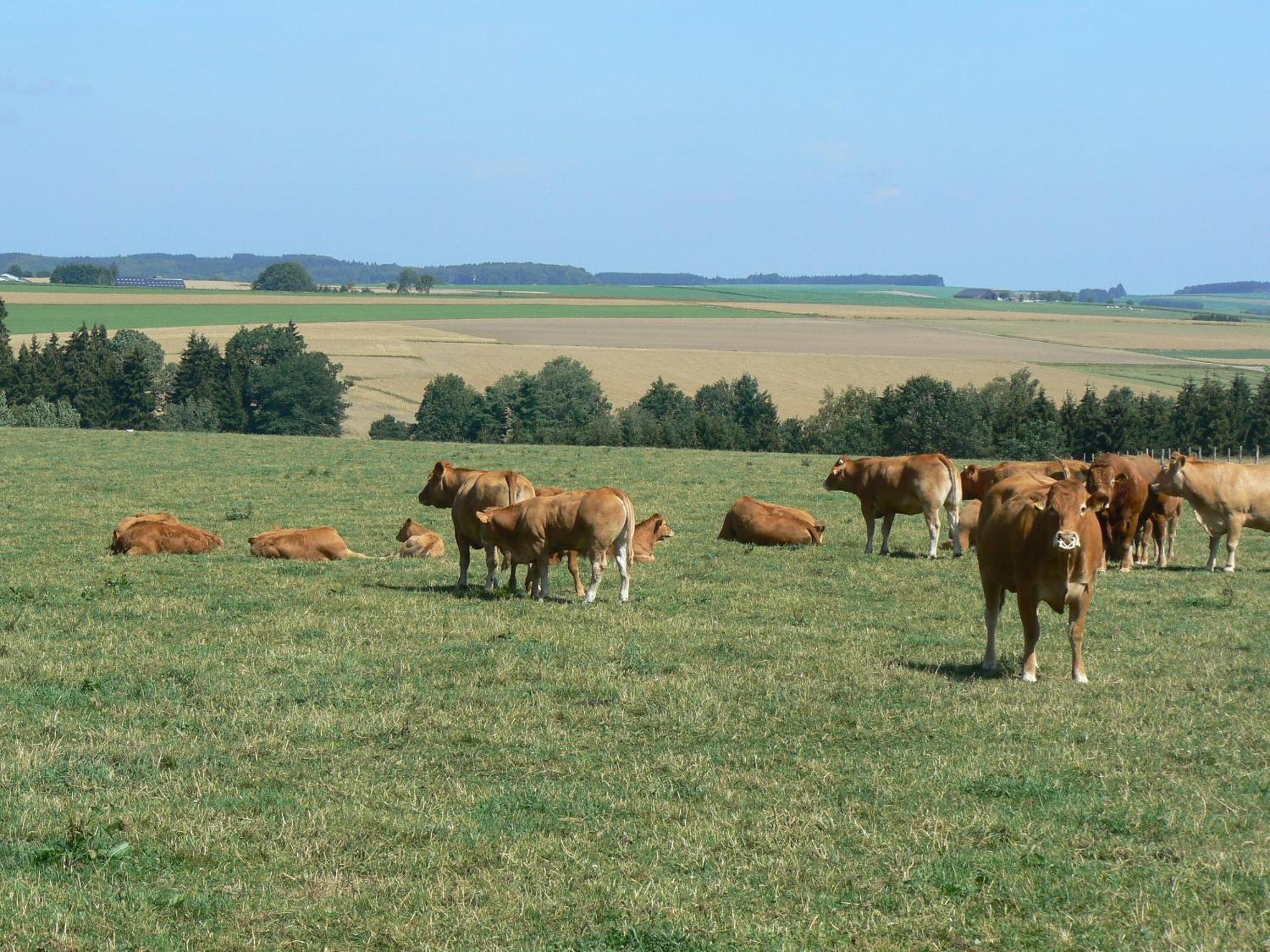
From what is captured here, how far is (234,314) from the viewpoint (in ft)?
522

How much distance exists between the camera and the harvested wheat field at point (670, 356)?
336 feet

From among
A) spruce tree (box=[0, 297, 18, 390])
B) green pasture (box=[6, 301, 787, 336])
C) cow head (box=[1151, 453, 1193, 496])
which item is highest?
green pasture (box=[6, 301, 787, 336])

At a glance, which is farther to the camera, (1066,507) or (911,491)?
(911,491)

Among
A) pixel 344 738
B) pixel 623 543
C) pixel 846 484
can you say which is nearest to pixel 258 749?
pixel 344 738

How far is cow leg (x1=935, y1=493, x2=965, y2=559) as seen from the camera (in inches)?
804

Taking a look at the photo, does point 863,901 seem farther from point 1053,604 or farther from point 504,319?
point 504,319

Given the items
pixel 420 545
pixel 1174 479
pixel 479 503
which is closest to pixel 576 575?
pixel 479 503

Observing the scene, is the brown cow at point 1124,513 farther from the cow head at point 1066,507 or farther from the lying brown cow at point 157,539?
the lying brown cow at point 157,539

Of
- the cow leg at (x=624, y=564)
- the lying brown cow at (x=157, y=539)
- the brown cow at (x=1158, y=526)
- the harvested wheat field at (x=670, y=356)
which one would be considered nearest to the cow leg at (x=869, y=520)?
the brown cow at (x=1158, y=526)

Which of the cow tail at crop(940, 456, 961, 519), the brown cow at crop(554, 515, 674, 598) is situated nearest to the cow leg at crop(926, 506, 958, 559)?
the cow tail at crop(940, 456, 961, 519)

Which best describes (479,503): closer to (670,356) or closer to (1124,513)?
(1124,513)

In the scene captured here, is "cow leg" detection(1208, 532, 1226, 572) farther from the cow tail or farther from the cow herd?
the cow tail

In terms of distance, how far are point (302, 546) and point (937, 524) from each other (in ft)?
31.0

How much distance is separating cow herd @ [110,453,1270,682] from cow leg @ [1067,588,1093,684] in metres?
0.01
